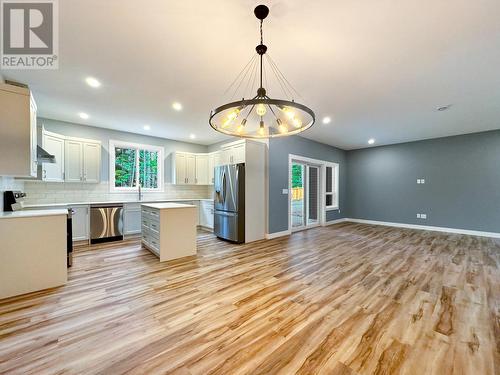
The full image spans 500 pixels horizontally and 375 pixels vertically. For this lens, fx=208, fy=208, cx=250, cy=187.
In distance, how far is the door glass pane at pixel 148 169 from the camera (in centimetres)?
588

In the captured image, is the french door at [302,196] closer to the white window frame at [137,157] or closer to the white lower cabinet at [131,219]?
the white window frame at [137,157]

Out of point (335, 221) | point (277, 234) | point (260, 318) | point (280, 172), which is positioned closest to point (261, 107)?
point (260, 318)

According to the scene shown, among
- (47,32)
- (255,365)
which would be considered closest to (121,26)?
(47,32)

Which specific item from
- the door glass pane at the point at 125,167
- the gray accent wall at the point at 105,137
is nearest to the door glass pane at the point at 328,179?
the gray accent wall at the point at 105,137

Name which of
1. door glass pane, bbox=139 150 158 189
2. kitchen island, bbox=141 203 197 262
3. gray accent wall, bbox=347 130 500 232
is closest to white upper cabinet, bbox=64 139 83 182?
door glass pane, bbox=139 150 158 189

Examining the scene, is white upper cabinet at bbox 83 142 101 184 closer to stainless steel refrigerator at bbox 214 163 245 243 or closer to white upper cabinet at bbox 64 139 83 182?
white upper cabinet at bbox 64 139 83 182

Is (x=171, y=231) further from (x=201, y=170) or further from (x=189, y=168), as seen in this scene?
(x=201, y=170)

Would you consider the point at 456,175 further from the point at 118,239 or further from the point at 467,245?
the point at 118,239

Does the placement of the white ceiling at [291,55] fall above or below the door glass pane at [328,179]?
above

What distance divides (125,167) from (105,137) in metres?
0.86

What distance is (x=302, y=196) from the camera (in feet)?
21.0

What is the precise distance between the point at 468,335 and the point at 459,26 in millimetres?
2801

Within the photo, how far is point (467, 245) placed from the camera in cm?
461

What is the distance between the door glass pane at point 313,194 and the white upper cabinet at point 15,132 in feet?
20.6
